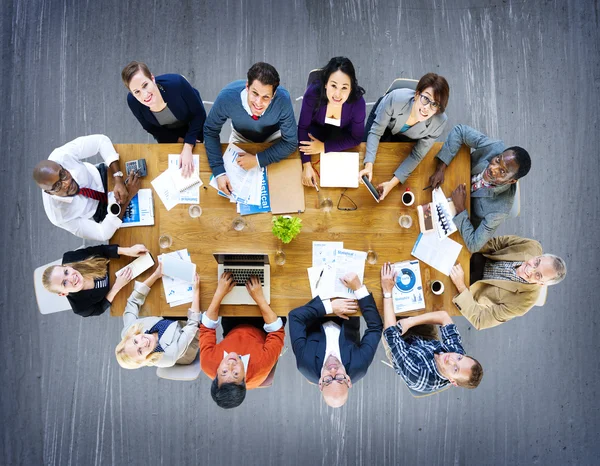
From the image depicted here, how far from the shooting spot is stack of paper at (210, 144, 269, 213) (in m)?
2.23

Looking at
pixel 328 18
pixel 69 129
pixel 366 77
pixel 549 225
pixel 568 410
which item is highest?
pixel 328 18

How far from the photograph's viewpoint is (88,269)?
2125 millimetres

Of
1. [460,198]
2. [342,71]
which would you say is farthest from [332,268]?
[342,71]

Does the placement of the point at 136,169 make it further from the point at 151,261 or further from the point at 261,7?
the point at 261,7

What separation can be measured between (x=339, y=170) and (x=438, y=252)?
0.72 m

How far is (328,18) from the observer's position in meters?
2.96

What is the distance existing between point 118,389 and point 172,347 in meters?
1.16

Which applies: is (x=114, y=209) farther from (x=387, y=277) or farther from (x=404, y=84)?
(x=404, y=84)

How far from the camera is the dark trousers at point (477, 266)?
243 centimetres

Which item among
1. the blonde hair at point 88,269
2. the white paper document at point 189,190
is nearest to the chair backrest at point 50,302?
the blonde hair at point 88,269

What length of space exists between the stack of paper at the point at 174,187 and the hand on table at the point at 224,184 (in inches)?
5.1

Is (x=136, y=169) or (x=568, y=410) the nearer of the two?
(x=136, y=169)

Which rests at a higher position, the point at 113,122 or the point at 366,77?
the point at 366,77

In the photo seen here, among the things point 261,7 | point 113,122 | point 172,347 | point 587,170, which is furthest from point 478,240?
point 113,122
